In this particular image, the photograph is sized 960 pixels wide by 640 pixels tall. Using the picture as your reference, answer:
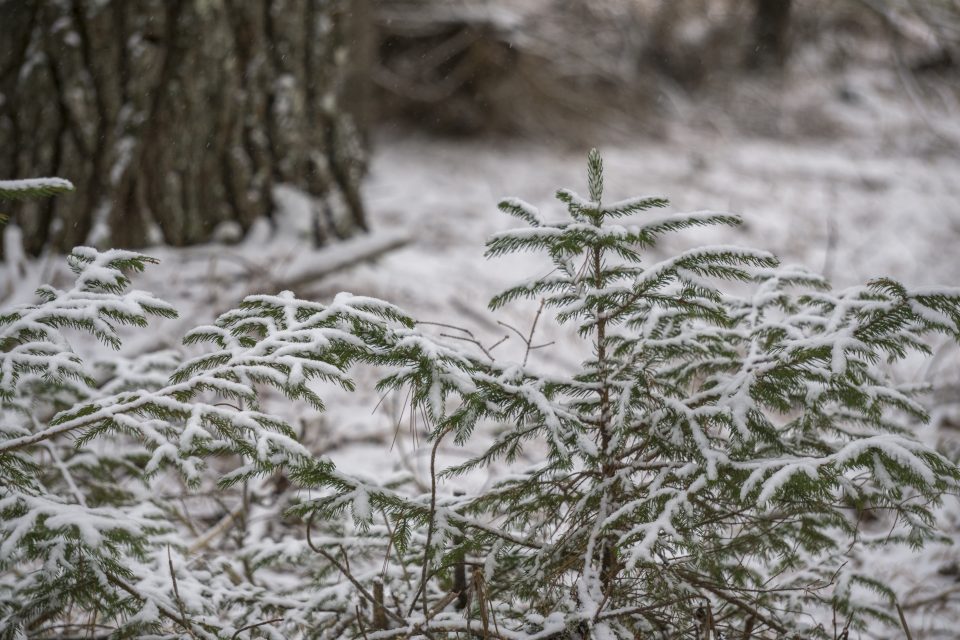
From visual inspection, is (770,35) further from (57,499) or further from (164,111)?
(57,499)

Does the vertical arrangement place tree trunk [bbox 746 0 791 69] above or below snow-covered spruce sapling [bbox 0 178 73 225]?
above

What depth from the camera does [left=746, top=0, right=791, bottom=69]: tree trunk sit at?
10.2m

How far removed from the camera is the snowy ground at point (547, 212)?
→ 10.5 ft

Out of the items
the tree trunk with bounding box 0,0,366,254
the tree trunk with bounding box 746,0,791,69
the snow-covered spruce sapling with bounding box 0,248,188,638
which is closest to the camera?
the snow-covered spruce sapling with bounding box 0,248,188,638

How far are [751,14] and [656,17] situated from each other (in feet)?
7.21

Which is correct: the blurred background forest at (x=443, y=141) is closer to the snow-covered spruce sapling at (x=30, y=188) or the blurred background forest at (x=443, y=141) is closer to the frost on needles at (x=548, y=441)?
the frost on needles at (x=548, y=441)

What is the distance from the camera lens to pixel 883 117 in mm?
9617

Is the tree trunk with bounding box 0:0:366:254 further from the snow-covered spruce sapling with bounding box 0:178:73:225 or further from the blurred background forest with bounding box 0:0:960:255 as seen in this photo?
the snow-covered spruce sapling with bounding box 0:178:73:225

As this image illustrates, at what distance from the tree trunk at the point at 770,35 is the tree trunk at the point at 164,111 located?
309 inches

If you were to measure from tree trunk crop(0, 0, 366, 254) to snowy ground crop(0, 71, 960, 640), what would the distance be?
206 mm

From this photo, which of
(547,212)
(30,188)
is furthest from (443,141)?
(30,188)

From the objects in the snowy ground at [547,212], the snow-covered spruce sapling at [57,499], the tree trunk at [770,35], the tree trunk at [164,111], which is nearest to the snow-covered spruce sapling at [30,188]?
the snow-covered spruce sapling at [57,499]

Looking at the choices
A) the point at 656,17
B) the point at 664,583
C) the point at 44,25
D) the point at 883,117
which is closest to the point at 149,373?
the point at 664,583

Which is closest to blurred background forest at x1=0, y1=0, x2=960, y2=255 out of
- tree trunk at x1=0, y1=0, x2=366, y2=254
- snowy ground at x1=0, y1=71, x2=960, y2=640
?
tree trunk at x1=0, y1=0, x2=366, y2=254
